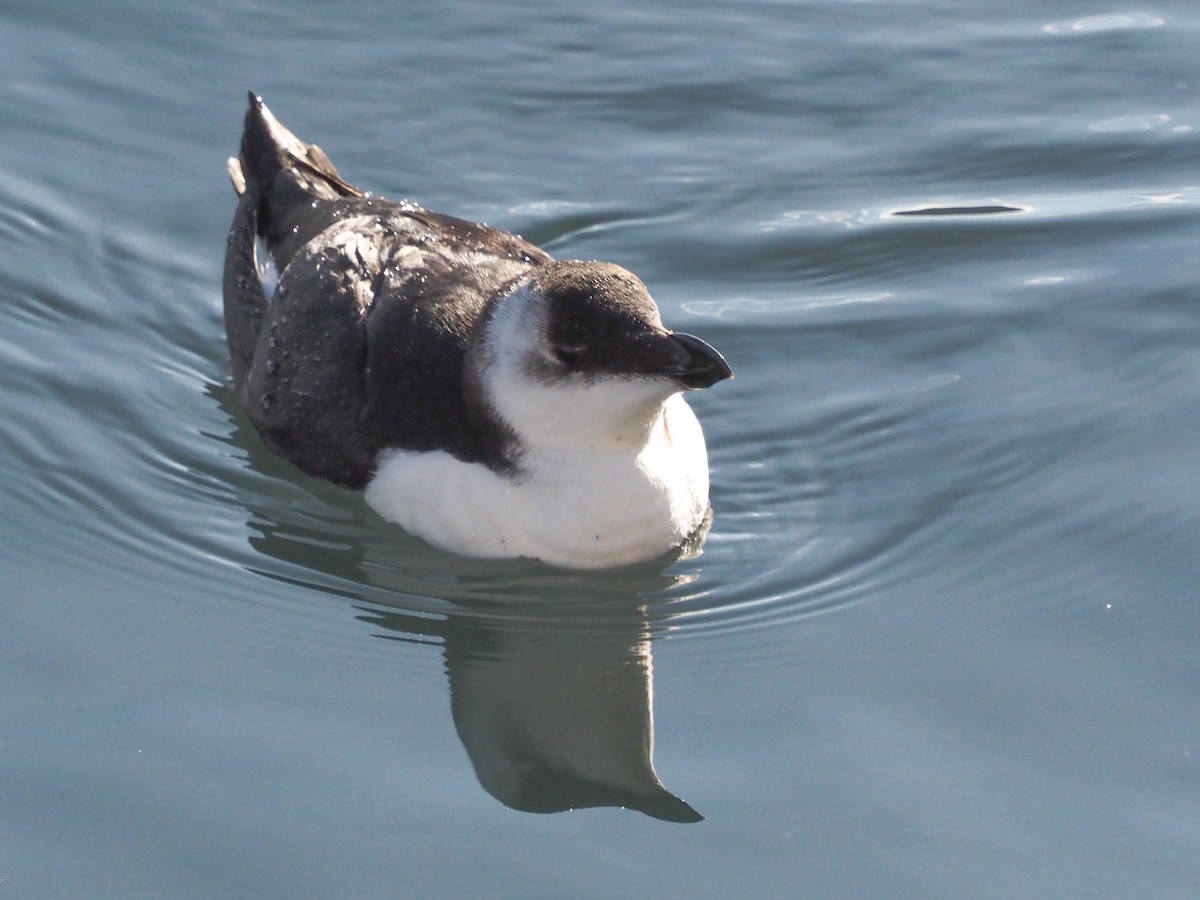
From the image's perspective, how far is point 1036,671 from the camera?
598cm

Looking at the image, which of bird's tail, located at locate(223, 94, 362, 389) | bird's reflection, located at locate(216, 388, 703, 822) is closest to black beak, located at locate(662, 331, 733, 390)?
bird's reflection, located at locate(216, 388, 703, 822)

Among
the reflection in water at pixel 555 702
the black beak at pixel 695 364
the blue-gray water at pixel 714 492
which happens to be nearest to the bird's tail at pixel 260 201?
the blue-gray water at pixel 714 492

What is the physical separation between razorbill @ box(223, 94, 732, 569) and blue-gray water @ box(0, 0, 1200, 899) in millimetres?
191

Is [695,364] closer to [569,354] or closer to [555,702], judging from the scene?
[569,354]

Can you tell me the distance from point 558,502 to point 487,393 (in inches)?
17.2

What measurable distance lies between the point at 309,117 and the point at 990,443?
4.40 metres

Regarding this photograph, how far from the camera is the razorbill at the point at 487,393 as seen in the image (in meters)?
6.19

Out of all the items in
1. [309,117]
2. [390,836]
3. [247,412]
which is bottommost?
[390,836]

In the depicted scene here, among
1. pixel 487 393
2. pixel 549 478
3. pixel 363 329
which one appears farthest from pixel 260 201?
pixel 549 478

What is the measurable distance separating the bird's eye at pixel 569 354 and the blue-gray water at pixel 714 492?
783 millimetres

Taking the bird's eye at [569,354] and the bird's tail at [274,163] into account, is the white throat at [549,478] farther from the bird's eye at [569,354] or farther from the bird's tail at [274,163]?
the bird's tail at [274,163]

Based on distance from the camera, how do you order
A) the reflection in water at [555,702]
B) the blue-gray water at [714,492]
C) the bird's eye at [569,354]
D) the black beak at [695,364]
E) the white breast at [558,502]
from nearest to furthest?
1. the blue-gray water at [714,492]
2. the reflection in water at [555,702]
3. the black beak at [695,364]
4. the bird's eye at [569,354]
5. the white breast at [558,502]

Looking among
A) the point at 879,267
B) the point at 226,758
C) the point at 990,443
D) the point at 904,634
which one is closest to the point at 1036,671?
the point at 904,634

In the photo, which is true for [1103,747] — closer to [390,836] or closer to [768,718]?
[768,718]
